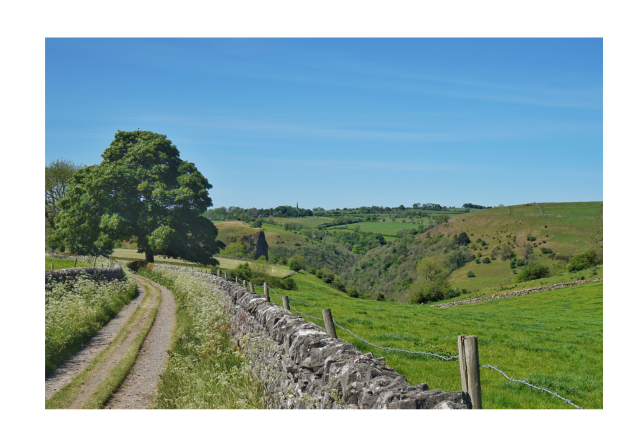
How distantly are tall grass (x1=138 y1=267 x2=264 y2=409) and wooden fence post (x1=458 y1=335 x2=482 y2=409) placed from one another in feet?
10.2

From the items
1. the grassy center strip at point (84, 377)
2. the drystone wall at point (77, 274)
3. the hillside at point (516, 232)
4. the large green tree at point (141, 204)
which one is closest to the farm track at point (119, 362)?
the grassy center strip at point (84, 377)

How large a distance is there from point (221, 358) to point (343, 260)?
130 metres

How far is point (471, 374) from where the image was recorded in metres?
3.40

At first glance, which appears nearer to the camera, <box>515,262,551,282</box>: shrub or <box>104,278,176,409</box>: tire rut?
<box>104,278,176,409</box>: tire rut

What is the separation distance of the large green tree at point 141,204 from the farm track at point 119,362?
2179cm

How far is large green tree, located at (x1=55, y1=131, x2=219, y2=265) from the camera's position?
3491 cm

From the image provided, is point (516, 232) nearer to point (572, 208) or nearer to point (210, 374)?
point (572, 208)

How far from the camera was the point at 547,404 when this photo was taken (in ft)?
21.1

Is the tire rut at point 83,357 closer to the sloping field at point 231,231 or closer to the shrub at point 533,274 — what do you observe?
the shrub at point 533,274

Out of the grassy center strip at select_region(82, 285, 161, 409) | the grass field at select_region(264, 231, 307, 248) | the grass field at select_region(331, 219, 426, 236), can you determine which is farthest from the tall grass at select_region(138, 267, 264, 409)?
the grass field at select_region(331, 219, 426, 236)

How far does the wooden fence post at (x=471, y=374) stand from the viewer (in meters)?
3.40

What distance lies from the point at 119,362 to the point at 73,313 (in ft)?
14.2

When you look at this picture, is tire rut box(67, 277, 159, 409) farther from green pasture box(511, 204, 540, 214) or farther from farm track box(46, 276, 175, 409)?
green pasture box(511, 204, 540, 214)

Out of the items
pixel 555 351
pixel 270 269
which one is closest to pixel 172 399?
pixel 555 351
